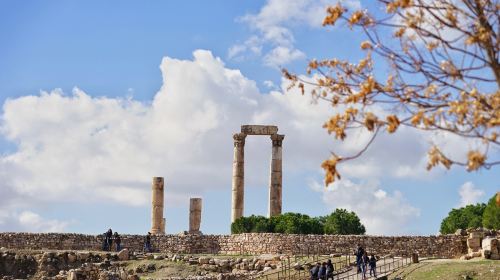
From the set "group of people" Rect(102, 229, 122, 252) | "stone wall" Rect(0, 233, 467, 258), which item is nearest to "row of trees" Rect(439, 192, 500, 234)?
"stone wall" Rect(0, 233, 467, 258)

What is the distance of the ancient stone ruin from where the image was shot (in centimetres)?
6074

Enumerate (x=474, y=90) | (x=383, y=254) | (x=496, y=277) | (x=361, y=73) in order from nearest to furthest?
(x=474, y=90) → (x=361, y=73) → (x=496, y=277) → (x=383, y=254)

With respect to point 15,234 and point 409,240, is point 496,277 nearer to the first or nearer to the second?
point 409,240

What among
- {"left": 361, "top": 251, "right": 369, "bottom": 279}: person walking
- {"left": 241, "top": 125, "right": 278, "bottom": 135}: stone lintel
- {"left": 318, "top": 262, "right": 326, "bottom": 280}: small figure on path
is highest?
{"left": 241, "top": 125, "right": 278, "bottom": 135}: stone lintel

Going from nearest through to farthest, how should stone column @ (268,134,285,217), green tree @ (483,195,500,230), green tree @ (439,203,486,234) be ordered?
1. green tree @ (483,195,500,230)
2. green tree @ (439,203,486,234)
3. stone column @ (268,134,285,217)

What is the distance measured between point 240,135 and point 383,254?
17.5m

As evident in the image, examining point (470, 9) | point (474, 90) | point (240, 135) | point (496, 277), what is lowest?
point (496, 277)

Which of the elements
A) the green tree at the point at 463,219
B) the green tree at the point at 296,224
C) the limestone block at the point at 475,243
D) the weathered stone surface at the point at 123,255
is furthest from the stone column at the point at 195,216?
the limestone block at the point at 475,243

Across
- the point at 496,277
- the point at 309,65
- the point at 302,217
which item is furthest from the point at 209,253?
the point at 309,65

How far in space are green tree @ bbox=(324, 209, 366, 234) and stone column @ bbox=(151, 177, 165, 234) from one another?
1089 cm

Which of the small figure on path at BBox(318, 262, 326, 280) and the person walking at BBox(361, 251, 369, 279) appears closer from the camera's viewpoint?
the small figure on path at BBox(318, 262, 326, 280)

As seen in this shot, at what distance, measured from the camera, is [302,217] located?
56.1m

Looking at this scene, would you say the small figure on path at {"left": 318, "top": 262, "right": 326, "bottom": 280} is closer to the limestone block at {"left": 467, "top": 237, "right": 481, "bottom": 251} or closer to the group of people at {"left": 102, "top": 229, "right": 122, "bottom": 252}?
the limestone block at {"left": 467, "top": 237, "right": 481, "bottom": 251}

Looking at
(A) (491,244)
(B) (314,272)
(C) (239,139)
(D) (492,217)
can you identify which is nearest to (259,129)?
(C) (239,139)
